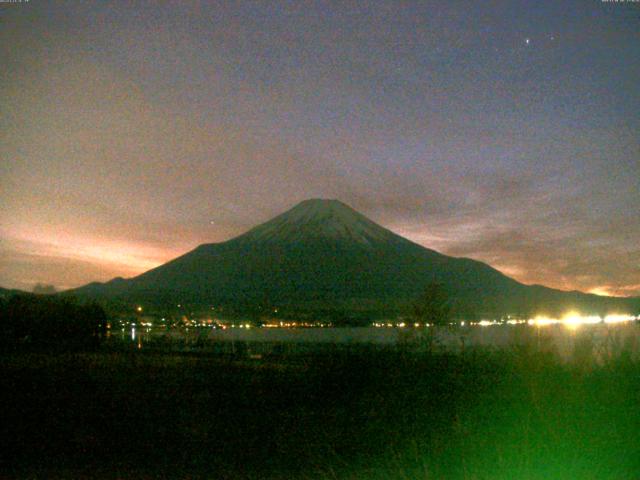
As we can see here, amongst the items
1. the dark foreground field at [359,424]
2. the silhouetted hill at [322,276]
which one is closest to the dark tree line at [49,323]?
the dark foreground field at [359,424]

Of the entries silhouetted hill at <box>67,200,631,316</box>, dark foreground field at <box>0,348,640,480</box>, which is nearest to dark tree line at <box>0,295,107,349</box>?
dark foreground field at <box>0,348,640,480</box>

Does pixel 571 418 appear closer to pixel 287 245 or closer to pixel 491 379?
pixel 491 379

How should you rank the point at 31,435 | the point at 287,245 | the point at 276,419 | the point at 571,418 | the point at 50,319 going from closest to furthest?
the point at 571,418
the point at 31,435
the point at 276,419
the point at 50,319
the point at 287,245

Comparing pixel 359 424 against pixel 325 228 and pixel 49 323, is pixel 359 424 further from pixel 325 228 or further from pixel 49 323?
pixel 325 228

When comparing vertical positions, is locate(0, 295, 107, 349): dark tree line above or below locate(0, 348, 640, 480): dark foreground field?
above

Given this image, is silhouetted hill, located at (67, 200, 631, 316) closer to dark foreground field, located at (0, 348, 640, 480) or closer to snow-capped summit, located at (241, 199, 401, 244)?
snow-capped summit, located at (241, 199, 401, 244)

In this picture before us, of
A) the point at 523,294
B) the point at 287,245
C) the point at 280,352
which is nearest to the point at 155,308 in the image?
the point at 287,245

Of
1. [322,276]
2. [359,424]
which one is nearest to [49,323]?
[359,424]
